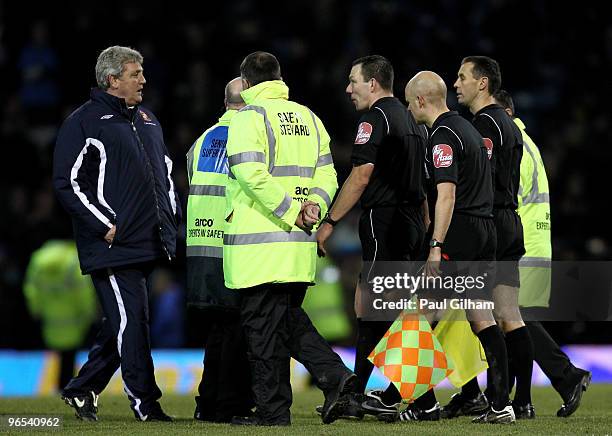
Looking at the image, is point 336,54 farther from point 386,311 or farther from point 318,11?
point 386,311

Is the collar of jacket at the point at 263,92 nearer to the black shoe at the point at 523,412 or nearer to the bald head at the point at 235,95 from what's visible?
the bald head at the point at 235,95

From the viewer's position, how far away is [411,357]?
27.3ft

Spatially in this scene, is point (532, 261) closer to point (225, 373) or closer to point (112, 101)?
point (225, 373)

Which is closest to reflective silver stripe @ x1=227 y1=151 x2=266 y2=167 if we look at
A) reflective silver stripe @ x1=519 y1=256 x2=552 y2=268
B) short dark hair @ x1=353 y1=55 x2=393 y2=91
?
A: short dark hair @ x1=353 y1=55 x2=393 y2=91

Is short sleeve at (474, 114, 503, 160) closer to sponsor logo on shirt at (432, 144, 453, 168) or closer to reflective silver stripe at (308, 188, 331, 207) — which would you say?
sponsor logo on shirt at (432, 144, 453, 168)

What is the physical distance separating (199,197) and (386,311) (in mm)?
1397

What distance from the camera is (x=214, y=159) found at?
8.27 meters

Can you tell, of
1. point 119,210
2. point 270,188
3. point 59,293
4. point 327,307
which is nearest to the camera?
point 270,188

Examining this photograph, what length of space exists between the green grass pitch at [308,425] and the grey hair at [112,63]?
2187 mm

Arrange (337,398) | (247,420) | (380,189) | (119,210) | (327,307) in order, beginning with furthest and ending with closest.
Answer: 1. (327,307)
2. (380,189)
3. (119,210)
4. (247,420)
5. (337,398)

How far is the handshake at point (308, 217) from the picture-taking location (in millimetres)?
7660

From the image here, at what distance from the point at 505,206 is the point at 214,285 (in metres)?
2.00

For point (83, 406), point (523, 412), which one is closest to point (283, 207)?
point (83, 406)

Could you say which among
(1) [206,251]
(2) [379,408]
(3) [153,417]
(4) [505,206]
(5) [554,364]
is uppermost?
(4) [505,206]
